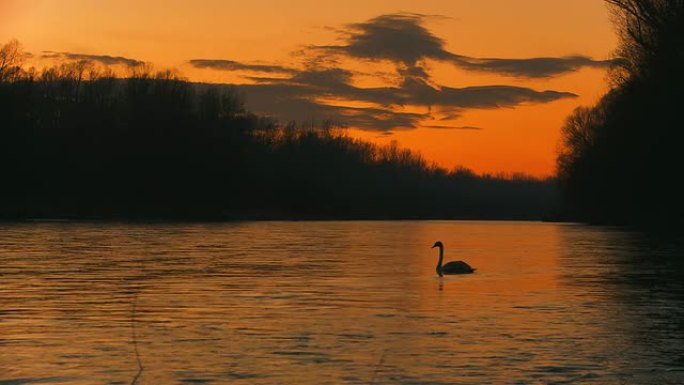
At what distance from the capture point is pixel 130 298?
2548cm

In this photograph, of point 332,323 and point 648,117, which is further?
point 648,117

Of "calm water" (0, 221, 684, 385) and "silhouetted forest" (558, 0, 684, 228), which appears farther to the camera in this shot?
"silhouetted forest" (558, 0, 684, 228)

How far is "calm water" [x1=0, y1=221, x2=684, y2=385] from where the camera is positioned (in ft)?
48.2

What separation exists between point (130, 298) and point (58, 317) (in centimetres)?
465

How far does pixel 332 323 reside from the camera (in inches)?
797

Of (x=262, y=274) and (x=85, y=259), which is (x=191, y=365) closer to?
(x=262, y=274)

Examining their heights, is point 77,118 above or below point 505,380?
above

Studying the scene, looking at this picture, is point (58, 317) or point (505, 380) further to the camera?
point (58, 317)

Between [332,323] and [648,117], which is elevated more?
[648,117]

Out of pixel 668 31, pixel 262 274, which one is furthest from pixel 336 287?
pixel 668 31

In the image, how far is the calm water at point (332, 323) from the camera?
1468cm

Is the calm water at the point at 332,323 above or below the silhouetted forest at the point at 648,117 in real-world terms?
below

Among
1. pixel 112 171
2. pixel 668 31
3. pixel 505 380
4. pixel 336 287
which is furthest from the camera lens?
pixel 112 171

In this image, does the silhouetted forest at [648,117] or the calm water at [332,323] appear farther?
the silhouetted forest at [648,117]
